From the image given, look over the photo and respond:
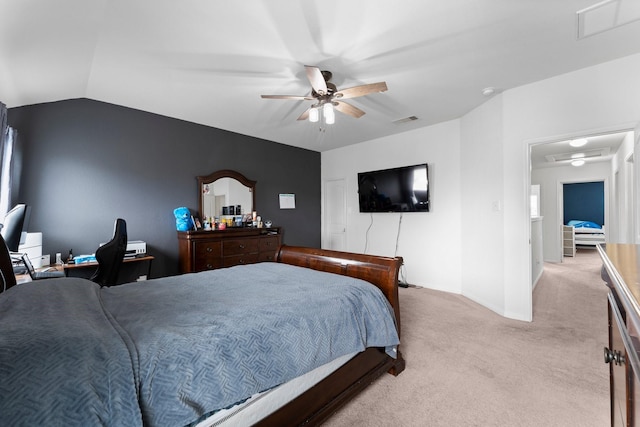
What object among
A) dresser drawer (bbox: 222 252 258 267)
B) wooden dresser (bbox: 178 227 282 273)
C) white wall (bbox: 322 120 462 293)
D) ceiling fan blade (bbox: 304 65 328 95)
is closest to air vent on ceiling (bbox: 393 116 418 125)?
white wall (bbox: 322 120 462 293)

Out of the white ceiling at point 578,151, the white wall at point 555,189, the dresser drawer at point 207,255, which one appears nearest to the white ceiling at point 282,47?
the dresser drawer at point 207,255

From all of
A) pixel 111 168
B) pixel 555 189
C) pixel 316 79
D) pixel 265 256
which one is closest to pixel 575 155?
pixel 555 189

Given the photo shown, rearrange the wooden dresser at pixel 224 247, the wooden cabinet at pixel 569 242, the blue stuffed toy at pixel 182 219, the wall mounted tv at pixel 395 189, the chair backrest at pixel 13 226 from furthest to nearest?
1. the wooden cabinet at pixel 569 242
2. the wall mounted tv at pixel 395 189
3. the blue stuffed toy at pixel 182 219
4. the wooden dresser at pixel 224 247
5. the chair backrest at pixel 13 226

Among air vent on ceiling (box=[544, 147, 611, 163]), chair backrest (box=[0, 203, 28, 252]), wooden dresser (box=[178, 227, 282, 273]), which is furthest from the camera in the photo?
air vent on ceiling (box=[544, 147, 611, 163])

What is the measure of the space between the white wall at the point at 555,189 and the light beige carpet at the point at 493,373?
138 inches

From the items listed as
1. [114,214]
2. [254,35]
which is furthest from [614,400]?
[114,214]

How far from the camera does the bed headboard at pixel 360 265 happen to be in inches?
76.5

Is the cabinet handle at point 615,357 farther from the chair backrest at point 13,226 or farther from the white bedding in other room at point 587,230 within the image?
the white bedding in other room at point 587,230

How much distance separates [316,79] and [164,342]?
7.00ft

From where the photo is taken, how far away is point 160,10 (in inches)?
73.2

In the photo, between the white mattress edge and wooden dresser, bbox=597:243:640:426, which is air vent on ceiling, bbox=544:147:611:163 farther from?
the white mattress edge

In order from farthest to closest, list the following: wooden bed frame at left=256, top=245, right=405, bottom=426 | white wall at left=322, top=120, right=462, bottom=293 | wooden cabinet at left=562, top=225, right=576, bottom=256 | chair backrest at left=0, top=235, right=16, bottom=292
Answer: wooden cabinet at left=562, top=225, right=576, bottom=256 < white wall at left=322, top=120, right=462, bottom=293 < chair backrest at left=0, top=235, right=16, bottom=292 < wooden bed frame at left=256, top=245, right=405, bottom=426

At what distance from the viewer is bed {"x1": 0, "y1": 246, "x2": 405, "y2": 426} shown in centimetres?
79

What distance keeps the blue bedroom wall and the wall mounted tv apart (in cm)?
759
